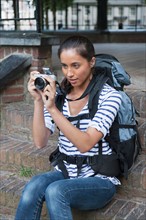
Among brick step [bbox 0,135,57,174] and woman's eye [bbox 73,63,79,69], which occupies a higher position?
woman's eye [bbox 73,63,79,69]

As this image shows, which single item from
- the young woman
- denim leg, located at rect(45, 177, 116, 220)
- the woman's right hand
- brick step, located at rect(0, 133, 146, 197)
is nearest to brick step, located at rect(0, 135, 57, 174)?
brick step, located at rect(0, 133, 146, 197)

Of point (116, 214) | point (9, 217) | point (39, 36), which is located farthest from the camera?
point (39, 36)

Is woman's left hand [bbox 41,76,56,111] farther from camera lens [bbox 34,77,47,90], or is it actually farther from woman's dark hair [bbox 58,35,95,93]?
woman's dark hair [bbox 58,35,95,93]

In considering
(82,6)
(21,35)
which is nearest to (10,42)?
(21,35)

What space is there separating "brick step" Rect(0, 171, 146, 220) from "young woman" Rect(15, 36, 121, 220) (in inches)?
6.0

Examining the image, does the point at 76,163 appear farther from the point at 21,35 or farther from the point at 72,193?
the point at 21,35

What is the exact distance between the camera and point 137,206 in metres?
2.65

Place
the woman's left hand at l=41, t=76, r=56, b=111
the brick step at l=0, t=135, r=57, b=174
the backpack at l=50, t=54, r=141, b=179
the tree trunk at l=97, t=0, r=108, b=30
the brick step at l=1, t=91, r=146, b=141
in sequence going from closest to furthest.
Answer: the woman's left hand at l=41, t=76, r=56, b=111
the backpack at l=50, t=54, r=141, b=179
the brick step at l=0, t=135, r=57, b=174
the brick step at l=1, t=91, r=146, b=141
the tree trunk at l=97, t=0, r=108, b=30

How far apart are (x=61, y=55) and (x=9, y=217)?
1.42 m

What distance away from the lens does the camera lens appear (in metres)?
2.11

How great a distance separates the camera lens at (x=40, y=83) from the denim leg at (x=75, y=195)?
1.93ft

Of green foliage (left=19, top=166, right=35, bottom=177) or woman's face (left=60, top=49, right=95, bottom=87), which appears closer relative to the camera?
woman's face (left=60, top=49, right=95, bottom=87)

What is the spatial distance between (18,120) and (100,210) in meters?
1.44

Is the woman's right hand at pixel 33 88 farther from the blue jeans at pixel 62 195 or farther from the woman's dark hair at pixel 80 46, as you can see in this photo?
the blue jeans at pixel 62 195
